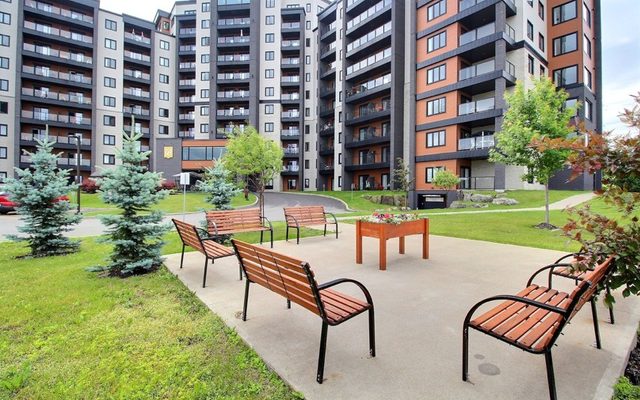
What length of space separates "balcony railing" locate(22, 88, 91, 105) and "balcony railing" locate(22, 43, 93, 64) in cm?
462

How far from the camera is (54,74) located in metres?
41.7

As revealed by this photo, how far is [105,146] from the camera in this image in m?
45.4

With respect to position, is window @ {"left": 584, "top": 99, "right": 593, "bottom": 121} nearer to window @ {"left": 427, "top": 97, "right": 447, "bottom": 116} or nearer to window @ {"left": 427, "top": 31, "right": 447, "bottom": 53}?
window @ {"left": 427, "top": 97, "right": 447, "bottom": 116}

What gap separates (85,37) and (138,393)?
5688 cm

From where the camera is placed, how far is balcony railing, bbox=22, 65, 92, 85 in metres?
40.5

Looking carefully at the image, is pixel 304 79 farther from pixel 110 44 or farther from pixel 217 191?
pixel 217 191

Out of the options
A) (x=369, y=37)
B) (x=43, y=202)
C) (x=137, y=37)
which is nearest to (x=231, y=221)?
(x=43, y=202)

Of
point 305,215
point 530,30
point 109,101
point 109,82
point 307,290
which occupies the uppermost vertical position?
point 109,82

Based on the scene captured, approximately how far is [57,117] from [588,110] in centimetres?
6031

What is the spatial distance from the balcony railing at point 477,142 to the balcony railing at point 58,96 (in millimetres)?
47824

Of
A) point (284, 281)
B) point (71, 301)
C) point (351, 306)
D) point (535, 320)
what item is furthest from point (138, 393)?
point (535, 320)

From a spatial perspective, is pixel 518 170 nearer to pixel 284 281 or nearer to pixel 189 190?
pixel 284 281

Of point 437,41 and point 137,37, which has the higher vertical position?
point 137,37

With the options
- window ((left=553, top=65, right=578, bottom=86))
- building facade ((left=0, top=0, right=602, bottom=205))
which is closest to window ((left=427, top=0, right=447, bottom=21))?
building facade ((left=0, top=0, right=602, bottom=205))
